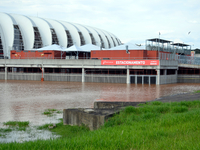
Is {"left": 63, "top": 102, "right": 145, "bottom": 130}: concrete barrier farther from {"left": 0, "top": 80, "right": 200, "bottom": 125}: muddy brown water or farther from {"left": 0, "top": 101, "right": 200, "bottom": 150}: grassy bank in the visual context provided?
{"left": 0, "top": 80, "right": 200, "bottom": 125}: muddy brown water

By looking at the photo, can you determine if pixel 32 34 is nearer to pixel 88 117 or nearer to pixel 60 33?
pixel 60 33

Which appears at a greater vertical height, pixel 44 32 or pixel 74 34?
pixel 74 34

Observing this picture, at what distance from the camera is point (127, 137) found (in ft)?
23.1

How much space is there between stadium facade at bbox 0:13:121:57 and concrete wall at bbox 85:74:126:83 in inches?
1016

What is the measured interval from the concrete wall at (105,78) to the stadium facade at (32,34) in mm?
25806

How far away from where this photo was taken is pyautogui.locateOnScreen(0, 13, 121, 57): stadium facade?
62469mm

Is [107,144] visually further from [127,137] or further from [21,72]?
[21,72]

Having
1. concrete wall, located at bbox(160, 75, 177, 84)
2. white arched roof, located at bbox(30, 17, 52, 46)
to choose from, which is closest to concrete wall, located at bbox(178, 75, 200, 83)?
concrete wall, located at bbox(160, 75, 177, 84)

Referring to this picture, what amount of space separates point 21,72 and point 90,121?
42.1m

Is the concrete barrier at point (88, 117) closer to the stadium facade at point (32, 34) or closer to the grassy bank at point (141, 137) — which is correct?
the grassy bank at point (141, 137)

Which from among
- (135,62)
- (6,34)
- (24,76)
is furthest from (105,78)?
(6,34)

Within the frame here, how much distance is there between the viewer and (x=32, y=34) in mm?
66188

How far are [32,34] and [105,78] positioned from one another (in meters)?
31.9

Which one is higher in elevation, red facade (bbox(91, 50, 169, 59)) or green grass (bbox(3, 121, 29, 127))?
red facade (bbox(91, 50, 169, 59))
